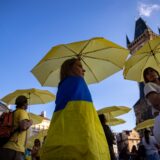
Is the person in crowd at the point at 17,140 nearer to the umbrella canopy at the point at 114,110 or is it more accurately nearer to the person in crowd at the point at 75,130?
the person in crowd at the point at 75,130

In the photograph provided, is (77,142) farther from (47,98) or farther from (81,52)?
(47,98)

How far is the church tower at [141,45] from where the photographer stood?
57.1 meters

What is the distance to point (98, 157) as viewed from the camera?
249cm

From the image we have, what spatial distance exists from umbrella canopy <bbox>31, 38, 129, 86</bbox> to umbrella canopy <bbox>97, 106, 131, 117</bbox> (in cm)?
442

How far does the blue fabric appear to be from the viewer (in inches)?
109

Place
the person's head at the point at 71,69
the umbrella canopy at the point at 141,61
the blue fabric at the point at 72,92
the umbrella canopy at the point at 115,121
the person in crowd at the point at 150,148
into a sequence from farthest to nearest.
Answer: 1. the umbrella canopy at the point at 115,121
2. the person in crowd at the point at 150,148
3. the umbrella canopy at the point at 141,61
4. the person's head at the point at 71,69
5. the blue fabric at the point at 72,92

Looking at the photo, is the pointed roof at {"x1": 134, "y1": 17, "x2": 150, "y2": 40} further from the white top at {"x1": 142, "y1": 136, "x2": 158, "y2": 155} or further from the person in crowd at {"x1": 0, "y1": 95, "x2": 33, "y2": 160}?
the person in crowd at {"x1": 0, "y1": 95, "x2": 33, "y2": 160}

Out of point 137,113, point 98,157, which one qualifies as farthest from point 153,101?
point 137,113

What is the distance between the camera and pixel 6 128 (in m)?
4.09

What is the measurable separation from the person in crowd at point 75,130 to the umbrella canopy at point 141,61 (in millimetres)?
3916

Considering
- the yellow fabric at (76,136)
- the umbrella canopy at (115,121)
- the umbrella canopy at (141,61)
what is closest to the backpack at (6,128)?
the yellow fabric at (76,136)

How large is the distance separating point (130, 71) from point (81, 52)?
4.34 feet

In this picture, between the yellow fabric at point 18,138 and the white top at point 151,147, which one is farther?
the white top at point 151,147

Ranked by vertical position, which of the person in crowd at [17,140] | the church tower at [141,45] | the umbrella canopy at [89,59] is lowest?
the person in crowd at [17,140]
